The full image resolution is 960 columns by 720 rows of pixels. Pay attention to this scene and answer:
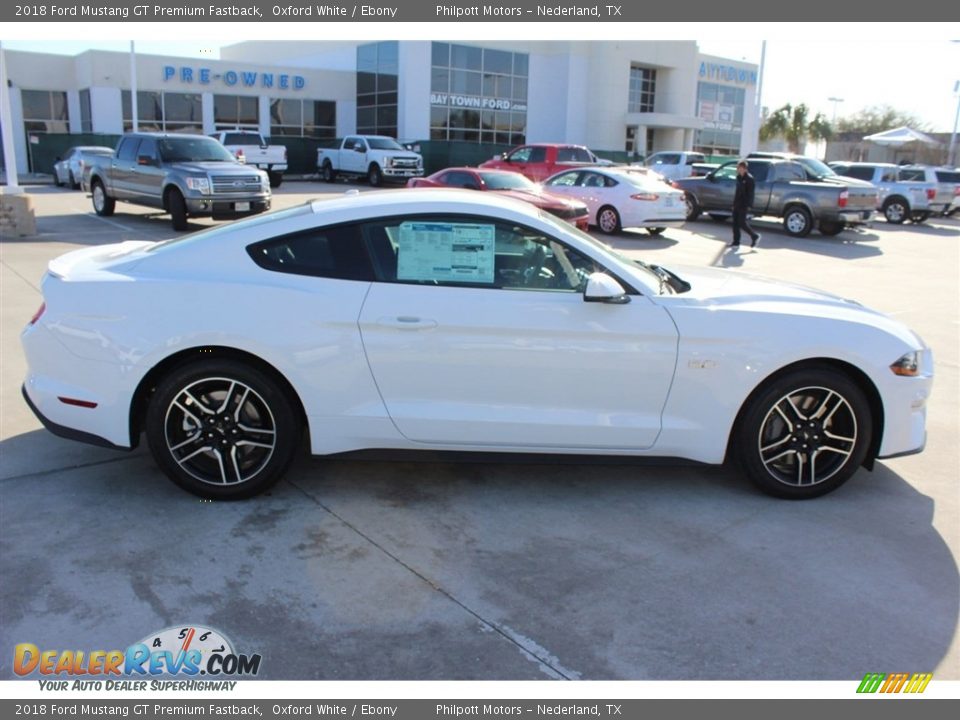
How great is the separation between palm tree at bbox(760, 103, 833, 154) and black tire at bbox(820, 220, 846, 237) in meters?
46.6

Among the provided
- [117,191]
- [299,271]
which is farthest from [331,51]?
[299,271]

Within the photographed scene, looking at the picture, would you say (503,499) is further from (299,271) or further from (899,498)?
(899,498)

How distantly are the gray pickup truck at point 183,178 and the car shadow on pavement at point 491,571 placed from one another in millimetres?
10616

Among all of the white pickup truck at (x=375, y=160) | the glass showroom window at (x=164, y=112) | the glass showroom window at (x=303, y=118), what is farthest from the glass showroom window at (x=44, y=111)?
the white pickup truck at (x=375, y=160)

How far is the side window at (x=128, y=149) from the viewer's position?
16094mm

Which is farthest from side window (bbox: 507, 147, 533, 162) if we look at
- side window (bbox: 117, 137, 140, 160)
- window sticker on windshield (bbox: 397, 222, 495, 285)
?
window sticker on windshield (bbox: 397, 222, 495, 285)

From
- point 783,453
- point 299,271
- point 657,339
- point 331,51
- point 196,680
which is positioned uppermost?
point 331,51

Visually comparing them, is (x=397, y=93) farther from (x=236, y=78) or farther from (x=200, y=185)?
(x=200, y=185)

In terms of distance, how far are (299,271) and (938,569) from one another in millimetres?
3486

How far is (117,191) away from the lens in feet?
55.1

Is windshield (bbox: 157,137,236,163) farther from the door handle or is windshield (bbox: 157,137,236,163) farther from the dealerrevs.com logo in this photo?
the dealerrevs.com logo

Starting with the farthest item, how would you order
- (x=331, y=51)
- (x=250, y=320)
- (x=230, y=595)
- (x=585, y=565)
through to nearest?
1. (x=331, y=51)
2. (x=250, y=320)
3. (x=585, y=565)
4. (x=230, y=595)

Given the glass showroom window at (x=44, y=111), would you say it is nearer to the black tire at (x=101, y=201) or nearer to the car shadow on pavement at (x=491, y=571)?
the black tire at (x=101, y=201)

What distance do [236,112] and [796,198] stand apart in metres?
28.5
